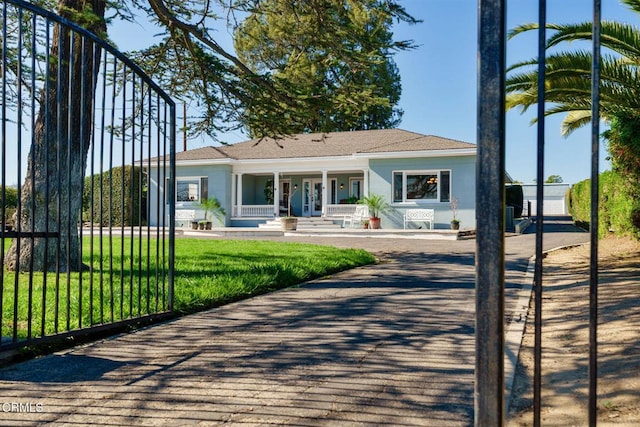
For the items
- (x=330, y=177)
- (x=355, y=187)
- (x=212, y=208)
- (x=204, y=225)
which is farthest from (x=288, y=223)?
(x=355, y=187)

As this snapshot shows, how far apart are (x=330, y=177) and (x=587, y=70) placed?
19587mm

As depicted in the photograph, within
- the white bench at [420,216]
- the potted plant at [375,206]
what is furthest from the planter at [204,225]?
the white bench at [420,216]

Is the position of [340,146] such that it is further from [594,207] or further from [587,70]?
[594,207]

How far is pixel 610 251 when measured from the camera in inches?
424

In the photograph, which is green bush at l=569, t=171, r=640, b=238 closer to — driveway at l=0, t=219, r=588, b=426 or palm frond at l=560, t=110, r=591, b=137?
palm frond at l=560, t=110, r=591, b=137

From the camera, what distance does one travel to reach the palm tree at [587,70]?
8.83 m

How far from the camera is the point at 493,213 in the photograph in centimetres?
179

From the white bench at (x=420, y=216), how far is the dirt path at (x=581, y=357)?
14237 millimetres

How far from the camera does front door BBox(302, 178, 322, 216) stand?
93.7 feet

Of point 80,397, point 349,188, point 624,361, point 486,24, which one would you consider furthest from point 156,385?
point 349,188

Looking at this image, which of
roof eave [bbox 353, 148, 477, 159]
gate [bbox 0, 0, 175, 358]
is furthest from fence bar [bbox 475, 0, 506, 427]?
roof eave [bbox 353, 148, 477, 159]

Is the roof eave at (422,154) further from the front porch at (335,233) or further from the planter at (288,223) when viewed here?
the planter at (288,223)

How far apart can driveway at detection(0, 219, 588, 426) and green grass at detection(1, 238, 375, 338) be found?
1.46ft

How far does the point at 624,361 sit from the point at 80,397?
378 cm
